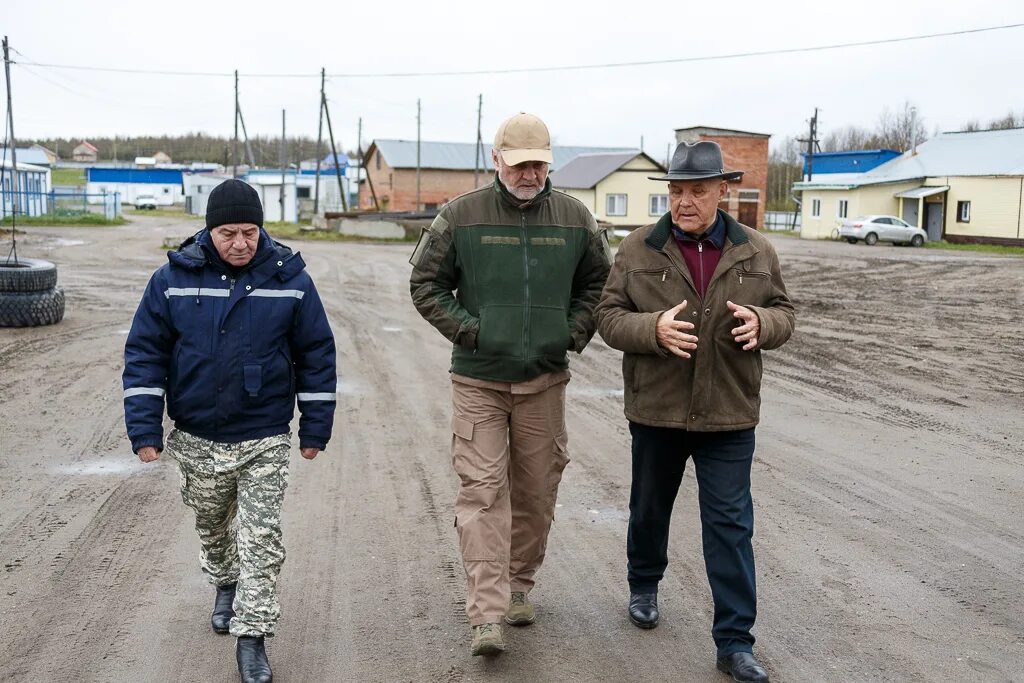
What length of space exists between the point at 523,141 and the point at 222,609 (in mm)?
2408

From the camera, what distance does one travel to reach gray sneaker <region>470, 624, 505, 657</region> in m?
4.17

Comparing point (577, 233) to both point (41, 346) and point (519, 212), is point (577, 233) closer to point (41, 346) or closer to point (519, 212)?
point (519, 212)

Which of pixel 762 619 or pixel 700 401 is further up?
pixel 700 401

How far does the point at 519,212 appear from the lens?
457cm

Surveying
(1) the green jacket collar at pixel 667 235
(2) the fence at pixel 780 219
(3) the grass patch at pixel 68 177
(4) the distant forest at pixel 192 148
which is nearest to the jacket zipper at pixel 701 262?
(1) the green jacket collar at pixel 667 235

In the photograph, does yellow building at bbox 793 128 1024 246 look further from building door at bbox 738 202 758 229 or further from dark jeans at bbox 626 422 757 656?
dark jeans at bbox 626 422 757 656

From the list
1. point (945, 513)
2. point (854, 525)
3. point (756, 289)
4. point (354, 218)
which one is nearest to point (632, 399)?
point (756, 289)

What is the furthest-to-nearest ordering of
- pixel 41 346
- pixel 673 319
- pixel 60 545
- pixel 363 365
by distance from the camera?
pixel 41 346, pixel 363 365, pixel 60 545, pixel 673 319

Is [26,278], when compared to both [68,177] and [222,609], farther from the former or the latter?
[68,177]

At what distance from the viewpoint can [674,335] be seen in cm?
412

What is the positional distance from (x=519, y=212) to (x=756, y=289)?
106cm

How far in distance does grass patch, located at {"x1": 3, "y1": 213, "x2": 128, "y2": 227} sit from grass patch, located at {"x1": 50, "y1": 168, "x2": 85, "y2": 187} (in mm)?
45191

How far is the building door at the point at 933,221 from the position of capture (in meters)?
50.2

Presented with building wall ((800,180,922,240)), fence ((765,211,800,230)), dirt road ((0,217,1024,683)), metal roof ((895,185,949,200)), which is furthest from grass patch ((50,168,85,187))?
dirt road ((0,217,1024,683))
